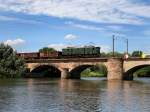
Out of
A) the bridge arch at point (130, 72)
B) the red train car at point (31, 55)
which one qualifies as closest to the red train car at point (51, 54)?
the red train car at point (31, 55)

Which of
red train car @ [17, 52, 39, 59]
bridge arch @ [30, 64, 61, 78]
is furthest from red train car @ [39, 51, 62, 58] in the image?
bridge arch @ [30, 64, 61, 78]

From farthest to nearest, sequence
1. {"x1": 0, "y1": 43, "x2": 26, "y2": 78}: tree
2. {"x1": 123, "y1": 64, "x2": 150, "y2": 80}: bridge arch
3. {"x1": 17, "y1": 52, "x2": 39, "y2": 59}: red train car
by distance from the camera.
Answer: {"x1": 17, "y1": 52, "x2": 39, "y2": 59}: red train car, {"x1": 0, "y1": 43, "x2": 26, "y2": 78}: tree, {"x1": 123, "y1": 64, "x2": 150, "y2": 80}: bridge arch

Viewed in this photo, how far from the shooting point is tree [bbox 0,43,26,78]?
101662mm

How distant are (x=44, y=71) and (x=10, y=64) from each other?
22112 millimetres

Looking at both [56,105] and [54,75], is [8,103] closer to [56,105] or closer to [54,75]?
[56,105]

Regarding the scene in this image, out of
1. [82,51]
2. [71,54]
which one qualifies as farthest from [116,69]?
[71,54]

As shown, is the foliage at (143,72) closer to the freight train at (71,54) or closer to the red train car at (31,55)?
the freight train at (71,54)

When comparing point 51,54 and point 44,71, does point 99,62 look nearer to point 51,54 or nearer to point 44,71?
point 51,54

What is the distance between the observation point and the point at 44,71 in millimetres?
124688

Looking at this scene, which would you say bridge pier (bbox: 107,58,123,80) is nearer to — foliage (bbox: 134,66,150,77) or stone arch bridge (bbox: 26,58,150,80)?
stone arch bridge (bbox: 26,58,150,80)

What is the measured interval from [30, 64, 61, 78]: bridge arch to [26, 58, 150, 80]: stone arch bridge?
0.78 m

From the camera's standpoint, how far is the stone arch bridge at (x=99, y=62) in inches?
3880

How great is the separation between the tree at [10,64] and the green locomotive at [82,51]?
13.2 metres

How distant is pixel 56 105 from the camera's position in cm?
3828
